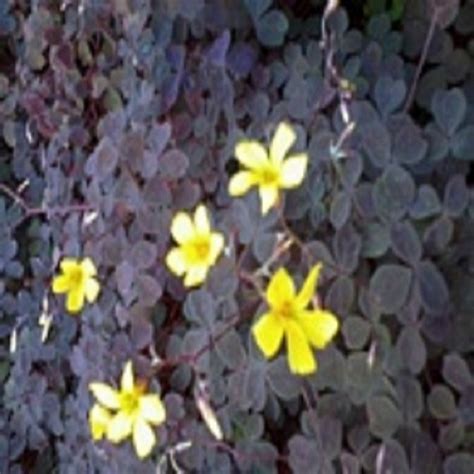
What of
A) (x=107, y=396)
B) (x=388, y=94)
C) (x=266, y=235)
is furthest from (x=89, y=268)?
(x=388, y=94)

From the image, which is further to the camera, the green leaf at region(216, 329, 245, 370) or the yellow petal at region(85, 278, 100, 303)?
the yellow petal at region(85, 278, 100, 303)

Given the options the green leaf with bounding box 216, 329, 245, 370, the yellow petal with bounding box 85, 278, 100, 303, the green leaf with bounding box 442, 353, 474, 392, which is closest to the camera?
the green leaf with bounding box 442, 353, 474, 392

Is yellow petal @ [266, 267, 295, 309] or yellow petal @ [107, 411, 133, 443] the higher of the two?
yellow petal @ [266, 267, 295, 309]

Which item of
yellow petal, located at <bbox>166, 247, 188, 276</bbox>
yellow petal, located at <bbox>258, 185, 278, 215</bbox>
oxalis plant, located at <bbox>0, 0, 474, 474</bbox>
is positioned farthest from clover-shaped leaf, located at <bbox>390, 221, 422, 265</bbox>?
yellow petal, located at <bbox>166, 247, 188, 276</bbox>

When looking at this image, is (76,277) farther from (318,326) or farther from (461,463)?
(461,463)

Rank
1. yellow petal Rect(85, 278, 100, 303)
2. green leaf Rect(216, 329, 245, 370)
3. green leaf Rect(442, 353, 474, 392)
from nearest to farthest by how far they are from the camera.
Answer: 1. green leaf Rect(442, 353, 474, 392)
2. green leaf Rect(216, 329, 245, 370)
3. yellow petal Rect(85, 278, 100, 303)

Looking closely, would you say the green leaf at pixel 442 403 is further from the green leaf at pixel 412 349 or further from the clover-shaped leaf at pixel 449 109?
the clover-shaped leaf at pixel 449 109

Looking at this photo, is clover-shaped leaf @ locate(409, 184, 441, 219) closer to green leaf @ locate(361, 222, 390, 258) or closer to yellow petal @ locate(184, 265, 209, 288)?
green leaf @ locate(361, 222, 390, 258)

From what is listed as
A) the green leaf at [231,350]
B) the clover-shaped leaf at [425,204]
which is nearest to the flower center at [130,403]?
the green leaf at [231,350]
